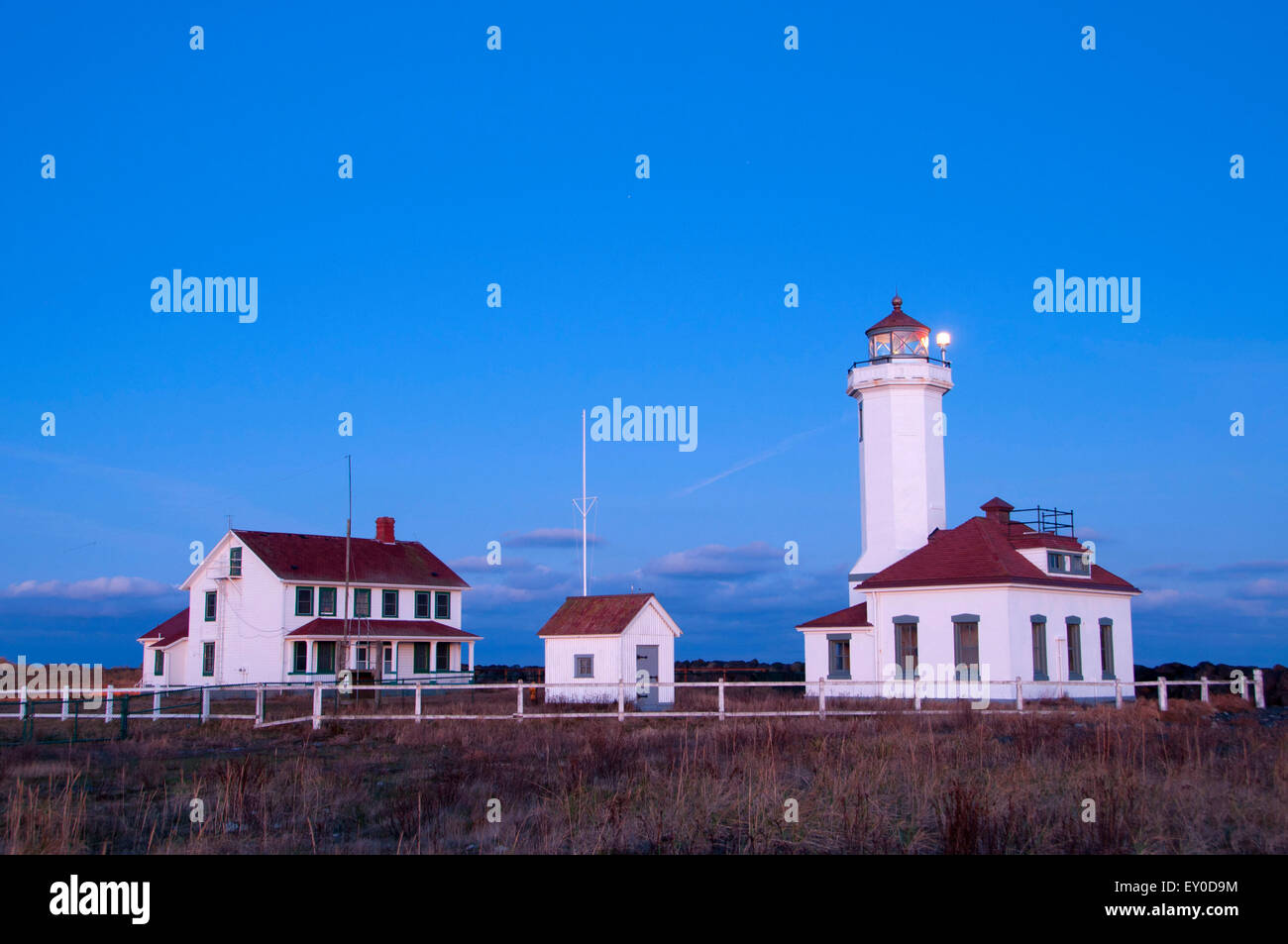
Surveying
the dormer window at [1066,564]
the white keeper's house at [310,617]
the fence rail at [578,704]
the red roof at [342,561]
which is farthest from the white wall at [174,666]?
the dormer window at [1066,564]

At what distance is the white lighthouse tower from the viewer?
37062 mm

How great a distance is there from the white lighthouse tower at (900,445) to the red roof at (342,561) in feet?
71.0

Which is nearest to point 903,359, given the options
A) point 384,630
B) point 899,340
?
point 899,340

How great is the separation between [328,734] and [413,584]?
27.3 m

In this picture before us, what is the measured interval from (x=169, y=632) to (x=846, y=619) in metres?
34.1

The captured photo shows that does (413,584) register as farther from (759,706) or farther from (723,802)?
(723,802)

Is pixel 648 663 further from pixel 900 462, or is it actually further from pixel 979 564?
pixel 900 462

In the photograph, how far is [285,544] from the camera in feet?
155

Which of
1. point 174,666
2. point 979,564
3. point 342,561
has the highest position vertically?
point 342,561

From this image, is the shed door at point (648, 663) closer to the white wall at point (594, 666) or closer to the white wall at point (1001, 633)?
the white wall at point (594, 666)

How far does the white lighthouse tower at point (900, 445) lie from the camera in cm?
3706

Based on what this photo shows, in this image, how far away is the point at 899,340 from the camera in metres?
38.6
